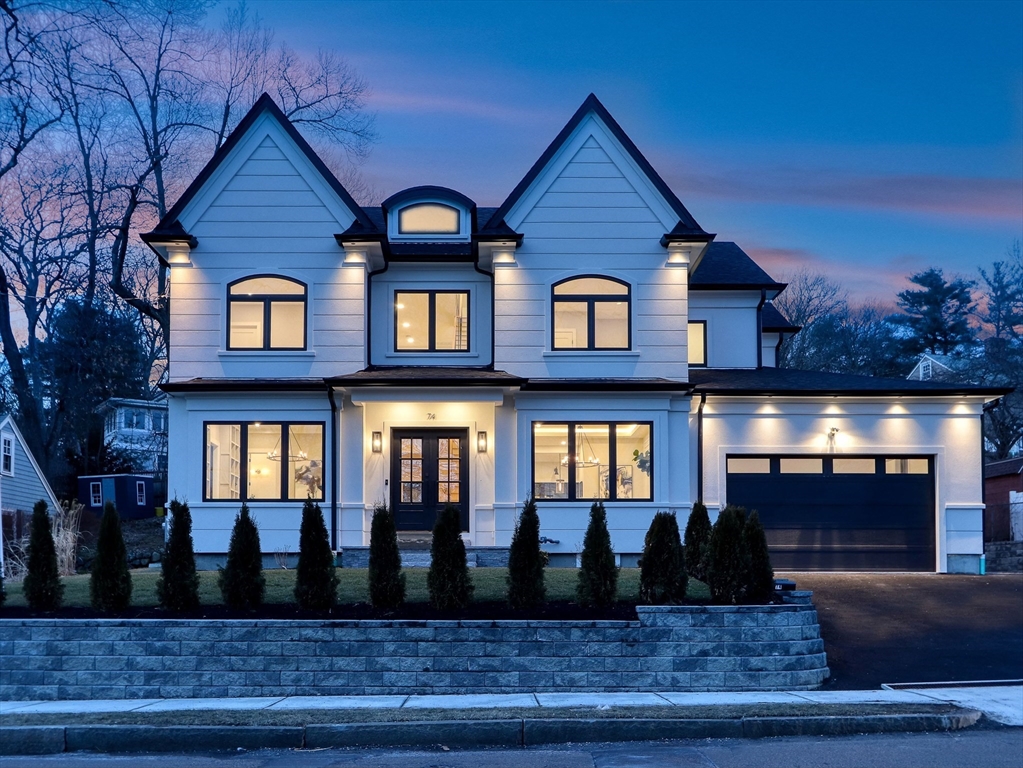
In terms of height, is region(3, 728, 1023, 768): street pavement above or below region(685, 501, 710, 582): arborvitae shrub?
below

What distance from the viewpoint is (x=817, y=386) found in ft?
68.8

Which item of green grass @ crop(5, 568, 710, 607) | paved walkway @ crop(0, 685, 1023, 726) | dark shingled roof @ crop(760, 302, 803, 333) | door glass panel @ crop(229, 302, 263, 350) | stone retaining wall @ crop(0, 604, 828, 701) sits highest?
dark shingled roof @ crop(760, 302, 803, 333)

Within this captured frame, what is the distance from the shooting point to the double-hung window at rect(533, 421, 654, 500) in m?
19.9

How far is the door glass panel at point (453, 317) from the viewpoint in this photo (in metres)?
21.1

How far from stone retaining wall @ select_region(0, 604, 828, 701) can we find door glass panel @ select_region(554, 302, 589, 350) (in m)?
8.58

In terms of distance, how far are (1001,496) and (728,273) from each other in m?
12.0

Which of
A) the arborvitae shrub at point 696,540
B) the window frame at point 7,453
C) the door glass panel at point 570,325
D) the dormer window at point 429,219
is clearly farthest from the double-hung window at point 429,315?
the window frame at point 7,453

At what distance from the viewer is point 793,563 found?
20.9 m

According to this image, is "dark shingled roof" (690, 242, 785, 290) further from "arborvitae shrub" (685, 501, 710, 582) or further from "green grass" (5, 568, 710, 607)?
"green grass" (5, 568, 710, 607)

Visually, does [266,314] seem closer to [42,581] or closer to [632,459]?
[632,459]

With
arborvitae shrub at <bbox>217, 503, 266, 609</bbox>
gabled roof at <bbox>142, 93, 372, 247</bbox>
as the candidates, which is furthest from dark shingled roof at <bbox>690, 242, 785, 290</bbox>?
arborvitae shrub at <bbox>217, 503, 266, 609</bbox>

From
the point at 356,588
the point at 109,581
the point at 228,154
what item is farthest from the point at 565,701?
the point at 228,154

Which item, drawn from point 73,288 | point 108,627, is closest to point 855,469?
point 108,627

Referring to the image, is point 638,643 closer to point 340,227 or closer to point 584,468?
point 584,468
